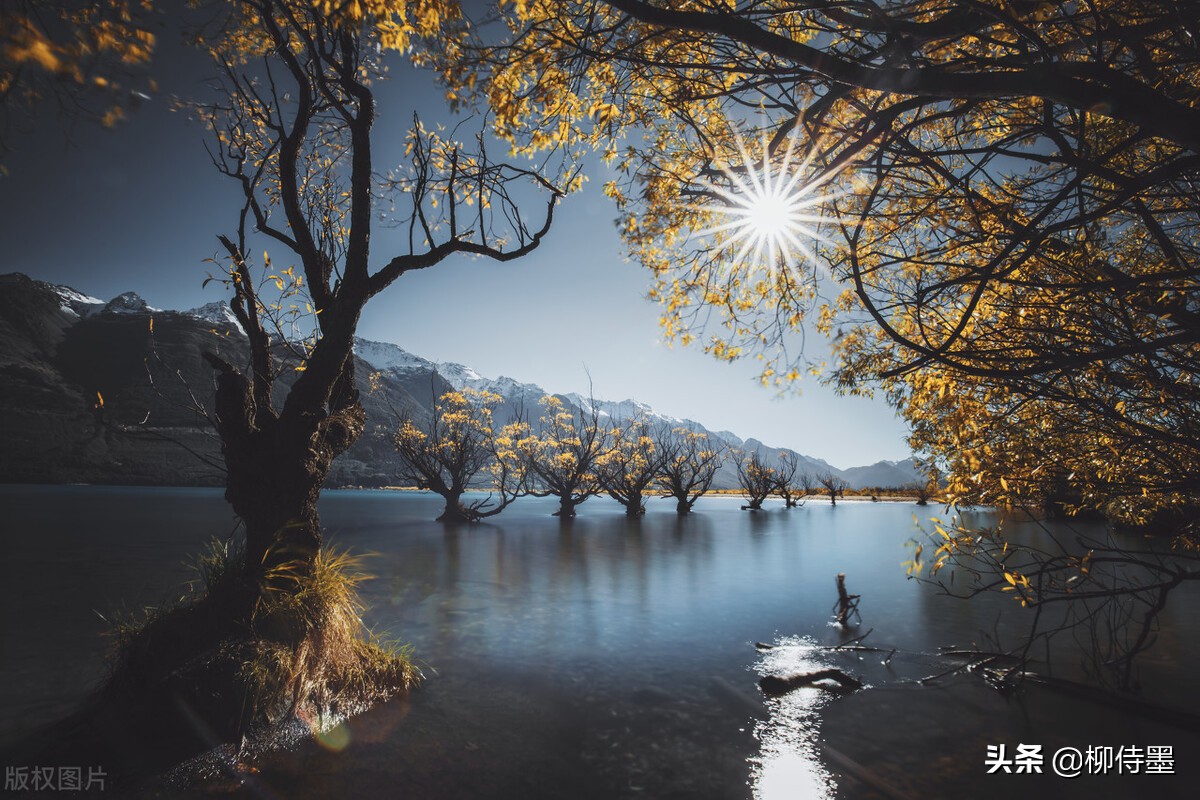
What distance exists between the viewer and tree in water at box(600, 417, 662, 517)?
111ft

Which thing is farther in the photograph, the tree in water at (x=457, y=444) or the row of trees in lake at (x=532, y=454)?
the row of trees in lake at (x=532, y=454)

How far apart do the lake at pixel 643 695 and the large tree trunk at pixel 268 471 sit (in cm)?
177

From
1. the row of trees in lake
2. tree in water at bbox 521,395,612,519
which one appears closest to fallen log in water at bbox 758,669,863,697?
the row of trees in lake

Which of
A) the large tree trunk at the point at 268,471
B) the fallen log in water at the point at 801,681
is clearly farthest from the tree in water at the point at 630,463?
the large tree trunk at the point at 268,471

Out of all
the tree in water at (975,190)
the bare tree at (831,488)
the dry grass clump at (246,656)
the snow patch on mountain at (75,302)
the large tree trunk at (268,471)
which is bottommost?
the bare tree at (831,488)

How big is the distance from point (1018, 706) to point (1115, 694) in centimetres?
117

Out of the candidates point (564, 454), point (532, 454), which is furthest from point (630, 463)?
point (532, 454)

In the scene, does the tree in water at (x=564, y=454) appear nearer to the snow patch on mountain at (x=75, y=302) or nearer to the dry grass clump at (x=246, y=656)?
the dry grass clump at (x=246, y=656)

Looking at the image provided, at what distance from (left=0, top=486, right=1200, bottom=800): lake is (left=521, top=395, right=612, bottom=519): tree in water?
1516 centimetres

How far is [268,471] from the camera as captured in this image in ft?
16.0

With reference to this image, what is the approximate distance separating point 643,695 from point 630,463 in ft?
98.7

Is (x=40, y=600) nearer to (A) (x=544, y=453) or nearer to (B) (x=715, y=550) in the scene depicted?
(B) (x=715, y=550)

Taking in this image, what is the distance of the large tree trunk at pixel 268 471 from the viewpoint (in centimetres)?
481

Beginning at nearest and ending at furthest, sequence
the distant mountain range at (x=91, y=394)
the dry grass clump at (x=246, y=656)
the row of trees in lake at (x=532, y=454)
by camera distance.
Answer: the dry grass clump at (x=246, y=656) → the row of trees in lake at (x=532, y=454) → the distant mountain range at (x=91, y=394)
